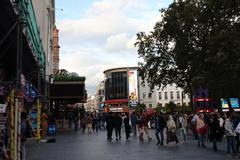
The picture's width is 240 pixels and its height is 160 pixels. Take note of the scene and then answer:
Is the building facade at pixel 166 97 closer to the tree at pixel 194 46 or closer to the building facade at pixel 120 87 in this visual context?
the building facade at pixel 120 87

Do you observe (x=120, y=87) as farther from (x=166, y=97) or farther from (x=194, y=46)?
(x=194, y=46)

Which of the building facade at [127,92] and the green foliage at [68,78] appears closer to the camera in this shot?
the green foliage at [68,78]

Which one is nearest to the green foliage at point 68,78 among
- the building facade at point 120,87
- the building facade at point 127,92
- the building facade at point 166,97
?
the building facade at point 120,87

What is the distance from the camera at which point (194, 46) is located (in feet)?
121

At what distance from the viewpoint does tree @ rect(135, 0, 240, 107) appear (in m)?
24.6

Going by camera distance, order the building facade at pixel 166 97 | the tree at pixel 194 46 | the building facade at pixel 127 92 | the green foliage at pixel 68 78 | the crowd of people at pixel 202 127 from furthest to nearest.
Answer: the building facade at pixel 166 97 < the building facade at pixel 127 92 < the green foliage at pixel 68 78 < the tree at pixel 194 46 < the crowd of people at pixel 202 127

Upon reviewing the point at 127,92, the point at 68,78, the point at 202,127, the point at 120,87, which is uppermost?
the point at 120,87

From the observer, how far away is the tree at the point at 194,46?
80.8ft

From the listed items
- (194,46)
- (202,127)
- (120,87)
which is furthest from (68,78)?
(120,87)

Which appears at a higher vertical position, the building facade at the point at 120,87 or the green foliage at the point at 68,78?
the building facade at the point at 120,87

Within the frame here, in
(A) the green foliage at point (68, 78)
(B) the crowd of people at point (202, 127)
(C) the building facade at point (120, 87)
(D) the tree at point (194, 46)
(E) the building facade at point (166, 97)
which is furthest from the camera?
(E) the building facade at point (166, 97)

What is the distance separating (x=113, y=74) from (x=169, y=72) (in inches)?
3597

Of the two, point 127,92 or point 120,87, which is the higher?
point 120,87

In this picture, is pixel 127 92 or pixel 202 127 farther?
pixel 127 92
